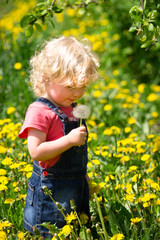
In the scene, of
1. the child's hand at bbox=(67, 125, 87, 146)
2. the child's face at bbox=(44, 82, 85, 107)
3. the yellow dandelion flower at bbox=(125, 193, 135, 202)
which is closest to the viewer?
the child's hand at bbox=(67, 125, 87, 146)

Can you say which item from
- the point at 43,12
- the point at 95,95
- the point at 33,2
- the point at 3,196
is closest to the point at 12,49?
the point at 95,95

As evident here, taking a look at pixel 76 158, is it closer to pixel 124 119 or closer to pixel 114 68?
pixel 124 119

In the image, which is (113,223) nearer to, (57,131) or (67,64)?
(57,131)

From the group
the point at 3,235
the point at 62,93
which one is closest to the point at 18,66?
the point at 62,93

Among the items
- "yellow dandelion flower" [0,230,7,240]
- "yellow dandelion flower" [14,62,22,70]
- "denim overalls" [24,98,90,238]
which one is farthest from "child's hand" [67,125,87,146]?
"yellow dandelion flower" [14,62,22,70]

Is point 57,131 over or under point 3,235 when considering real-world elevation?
over

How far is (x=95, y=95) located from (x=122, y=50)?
3.91 feet

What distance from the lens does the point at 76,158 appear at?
1646 millimetres

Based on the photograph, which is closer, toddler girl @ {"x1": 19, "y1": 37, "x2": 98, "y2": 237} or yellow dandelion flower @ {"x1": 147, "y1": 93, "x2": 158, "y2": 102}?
toddler girl @ {"x1": 19, "y1": 37, "x2": 98, "y2": 237}

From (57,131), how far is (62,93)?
17 centimetres

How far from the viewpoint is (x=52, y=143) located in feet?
4.96

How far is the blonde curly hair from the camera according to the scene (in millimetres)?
1568

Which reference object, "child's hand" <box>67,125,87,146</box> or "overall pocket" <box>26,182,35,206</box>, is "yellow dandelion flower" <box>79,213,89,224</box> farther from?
"child's hand" <box>67,125,87,146</box>

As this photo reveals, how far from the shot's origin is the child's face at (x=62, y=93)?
1608 mm
